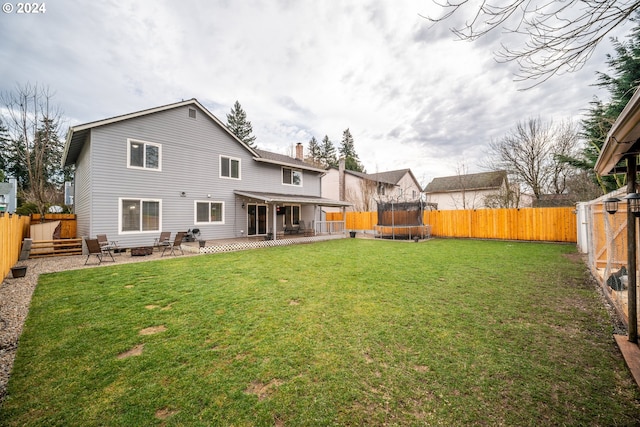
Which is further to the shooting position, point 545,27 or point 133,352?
point 133,352

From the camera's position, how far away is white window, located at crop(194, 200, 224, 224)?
13664 mm

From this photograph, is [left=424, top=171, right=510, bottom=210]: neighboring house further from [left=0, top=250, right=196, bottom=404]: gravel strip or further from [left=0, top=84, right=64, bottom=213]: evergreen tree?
[left=0, top=84, right=64, bottom=213]: evergreen tree

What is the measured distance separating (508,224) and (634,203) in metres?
14.6

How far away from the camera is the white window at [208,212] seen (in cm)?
1366

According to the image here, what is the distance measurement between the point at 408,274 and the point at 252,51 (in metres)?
11.8

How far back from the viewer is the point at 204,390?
2471mm

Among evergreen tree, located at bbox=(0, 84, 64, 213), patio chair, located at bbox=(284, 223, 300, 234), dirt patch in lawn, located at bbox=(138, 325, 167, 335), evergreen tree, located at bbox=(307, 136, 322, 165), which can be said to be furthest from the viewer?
evergreen tree, located at bbox=(307, 136, 322, 165)

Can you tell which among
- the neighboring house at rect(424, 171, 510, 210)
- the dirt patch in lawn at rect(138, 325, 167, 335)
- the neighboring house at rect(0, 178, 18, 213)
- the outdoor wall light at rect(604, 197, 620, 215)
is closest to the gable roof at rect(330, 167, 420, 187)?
the neighboring house at rect(424, 171, 510, 210)

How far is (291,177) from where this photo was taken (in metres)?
18.7

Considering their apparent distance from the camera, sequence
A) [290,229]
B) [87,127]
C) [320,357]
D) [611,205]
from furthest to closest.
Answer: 1. [290,229]
2. [87,127]
3. [611,205]
4. [320,357]

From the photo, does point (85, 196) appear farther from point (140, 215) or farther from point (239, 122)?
point (239, 122)

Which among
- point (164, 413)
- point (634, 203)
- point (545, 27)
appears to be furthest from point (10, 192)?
point (634, 203)

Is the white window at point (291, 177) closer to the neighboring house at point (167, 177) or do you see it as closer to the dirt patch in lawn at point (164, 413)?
the neighboring house at point (167, 177)

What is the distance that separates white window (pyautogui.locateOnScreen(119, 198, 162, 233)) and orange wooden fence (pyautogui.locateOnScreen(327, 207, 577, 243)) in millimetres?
17212
